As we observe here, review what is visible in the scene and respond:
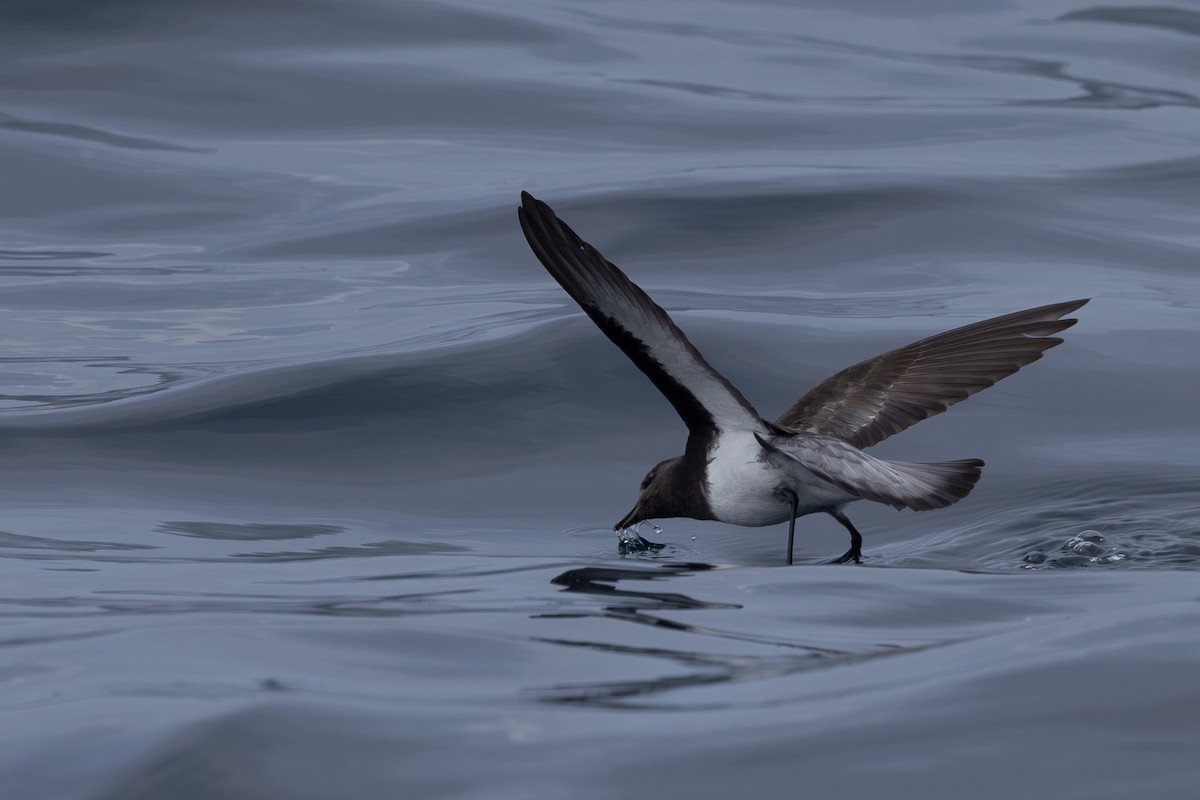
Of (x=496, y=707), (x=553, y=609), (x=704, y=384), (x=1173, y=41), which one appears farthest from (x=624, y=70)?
(x=496, y=707)

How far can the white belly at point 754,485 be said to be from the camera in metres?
6.15

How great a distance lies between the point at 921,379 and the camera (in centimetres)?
689

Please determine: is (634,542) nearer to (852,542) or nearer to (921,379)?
(852,542)

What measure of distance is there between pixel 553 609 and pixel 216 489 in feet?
10.0

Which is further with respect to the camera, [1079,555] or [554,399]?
[554,399]

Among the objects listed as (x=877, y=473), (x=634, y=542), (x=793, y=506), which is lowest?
(x=634, y=542)

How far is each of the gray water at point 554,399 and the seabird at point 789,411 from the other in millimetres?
377

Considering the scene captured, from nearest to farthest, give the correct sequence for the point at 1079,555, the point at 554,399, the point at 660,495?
1. the point at 1079,555
2. the point at 660,495
3. the point at 554,399

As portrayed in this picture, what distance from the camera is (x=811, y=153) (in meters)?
14.0

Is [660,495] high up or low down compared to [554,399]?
down

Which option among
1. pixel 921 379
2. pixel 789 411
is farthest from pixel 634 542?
pixel 921 379

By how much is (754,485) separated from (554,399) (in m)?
2.47

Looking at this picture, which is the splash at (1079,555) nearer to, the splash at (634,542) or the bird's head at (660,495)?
the bird's head at (660,495)

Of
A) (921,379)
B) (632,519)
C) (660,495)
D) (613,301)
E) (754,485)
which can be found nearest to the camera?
(613,301)
